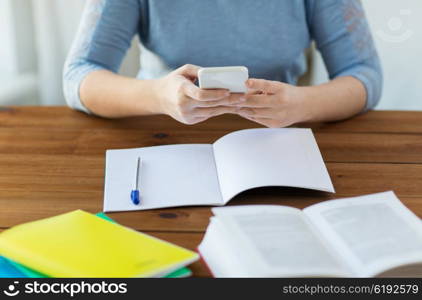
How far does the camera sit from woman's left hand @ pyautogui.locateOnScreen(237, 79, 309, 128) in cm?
112

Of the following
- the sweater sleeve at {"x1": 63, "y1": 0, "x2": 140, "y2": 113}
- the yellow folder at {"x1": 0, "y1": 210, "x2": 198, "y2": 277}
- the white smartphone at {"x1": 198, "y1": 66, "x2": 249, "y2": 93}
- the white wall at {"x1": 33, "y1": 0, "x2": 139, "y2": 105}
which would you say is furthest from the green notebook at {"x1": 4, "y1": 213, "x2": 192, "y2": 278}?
the white wall at {"x1": 33, "y1": 0, "x2": 139, "y2": 105}

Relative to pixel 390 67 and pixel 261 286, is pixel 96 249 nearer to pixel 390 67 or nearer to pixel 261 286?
pixel 261 286

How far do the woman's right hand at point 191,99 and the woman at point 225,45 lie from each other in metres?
0.14

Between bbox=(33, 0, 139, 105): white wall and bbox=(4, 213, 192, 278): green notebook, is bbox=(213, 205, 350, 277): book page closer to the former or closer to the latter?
bbox=(4, 213, 192, 278): green notebook

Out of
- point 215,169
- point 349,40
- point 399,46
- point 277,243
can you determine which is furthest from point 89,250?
point 399,46

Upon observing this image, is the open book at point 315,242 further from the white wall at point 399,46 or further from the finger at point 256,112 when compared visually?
the white wall at point 399,46

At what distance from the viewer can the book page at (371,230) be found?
0.75 metres

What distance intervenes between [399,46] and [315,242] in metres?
1.55

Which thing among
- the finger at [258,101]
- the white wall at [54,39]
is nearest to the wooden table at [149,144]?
the finger at [258,101]

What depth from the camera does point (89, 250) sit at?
30.1 inches

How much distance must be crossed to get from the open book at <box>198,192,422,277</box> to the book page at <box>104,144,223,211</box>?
15 centimetres

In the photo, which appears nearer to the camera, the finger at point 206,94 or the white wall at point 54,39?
the finger at point 206,94

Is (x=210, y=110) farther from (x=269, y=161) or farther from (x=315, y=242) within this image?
(x=315, y=242)

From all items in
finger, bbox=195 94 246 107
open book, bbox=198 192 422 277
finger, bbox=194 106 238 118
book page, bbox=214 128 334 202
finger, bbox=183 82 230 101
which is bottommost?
book page, bbox=214 128 334 202
